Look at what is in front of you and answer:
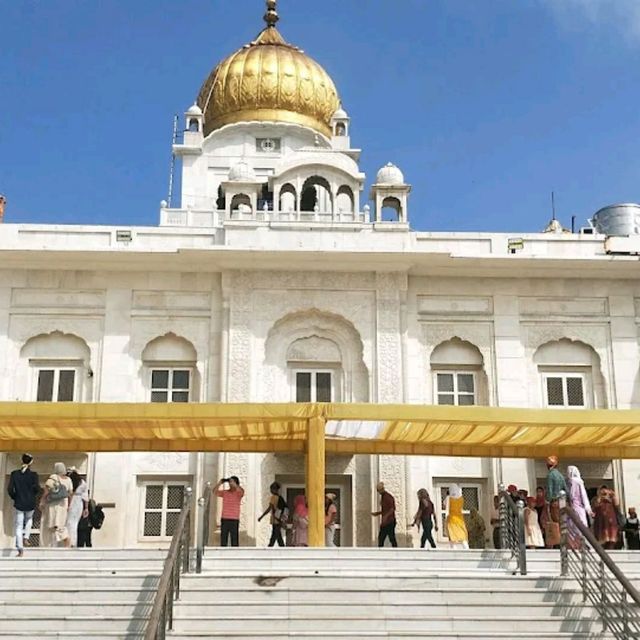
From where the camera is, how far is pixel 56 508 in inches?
640

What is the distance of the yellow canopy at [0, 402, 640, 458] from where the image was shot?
1655cm

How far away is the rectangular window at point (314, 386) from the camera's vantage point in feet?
69.0

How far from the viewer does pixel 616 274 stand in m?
21.6

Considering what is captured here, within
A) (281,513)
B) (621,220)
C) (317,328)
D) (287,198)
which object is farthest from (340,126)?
(281,513)

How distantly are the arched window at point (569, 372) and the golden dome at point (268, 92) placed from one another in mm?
16373

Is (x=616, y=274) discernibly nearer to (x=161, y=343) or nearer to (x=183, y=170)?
(x=161, y=343)

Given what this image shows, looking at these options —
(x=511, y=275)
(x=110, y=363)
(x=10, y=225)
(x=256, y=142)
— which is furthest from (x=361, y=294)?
(x=256, y=142)

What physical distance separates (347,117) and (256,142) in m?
3.31

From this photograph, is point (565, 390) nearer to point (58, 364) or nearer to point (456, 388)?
point (456, 388)

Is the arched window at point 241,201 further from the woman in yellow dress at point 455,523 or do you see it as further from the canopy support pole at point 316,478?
the woman in yellow dress at point 455,523

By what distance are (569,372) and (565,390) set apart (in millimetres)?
380

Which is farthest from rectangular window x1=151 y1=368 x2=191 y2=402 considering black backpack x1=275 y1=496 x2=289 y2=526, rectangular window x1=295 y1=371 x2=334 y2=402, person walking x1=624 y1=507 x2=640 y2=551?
person walking x1=624 y1=507 x2=640 y2=551

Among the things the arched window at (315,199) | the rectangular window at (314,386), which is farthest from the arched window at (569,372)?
the arched window at (315,199)

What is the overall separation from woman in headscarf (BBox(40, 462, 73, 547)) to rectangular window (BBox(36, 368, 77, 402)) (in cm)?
464
